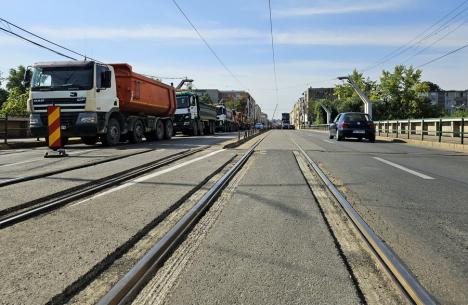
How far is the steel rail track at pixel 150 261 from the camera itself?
9.53 ft

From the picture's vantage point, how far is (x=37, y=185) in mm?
7270

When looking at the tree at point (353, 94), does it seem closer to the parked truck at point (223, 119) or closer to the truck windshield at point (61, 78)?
the parked truck at point (223, 119)

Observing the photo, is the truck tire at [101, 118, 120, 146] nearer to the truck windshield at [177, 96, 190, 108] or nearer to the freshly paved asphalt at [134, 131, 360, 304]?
the freshly paved asphalt at [134, 131, 360, 304]

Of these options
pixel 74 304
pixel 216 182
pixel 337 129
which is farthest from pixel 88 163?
pixel 337 129

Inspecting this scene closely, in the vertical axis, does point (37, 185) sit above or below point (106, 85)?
below

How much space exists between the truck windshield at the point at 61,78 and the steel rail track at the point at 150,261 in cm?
1170

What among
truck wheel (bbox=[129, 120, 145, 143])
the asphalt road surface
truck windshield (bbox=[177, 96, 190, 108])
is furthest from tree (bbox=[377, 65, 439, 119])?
the asphalt road surface

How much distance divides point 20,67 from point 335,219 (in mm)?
108530

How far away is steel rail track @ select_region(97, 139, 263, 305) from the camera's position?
9.53 feet

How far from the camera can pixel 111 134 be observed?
17516mm

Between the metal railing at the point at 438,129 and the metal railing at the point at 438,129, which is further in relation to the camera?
the metal railing at the point at 438,129

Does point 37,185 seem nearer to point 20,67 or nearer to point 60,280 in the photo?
point 60,280

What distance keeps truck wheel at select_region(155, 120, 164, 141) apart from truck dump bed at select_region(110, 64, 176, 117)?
1.49ft

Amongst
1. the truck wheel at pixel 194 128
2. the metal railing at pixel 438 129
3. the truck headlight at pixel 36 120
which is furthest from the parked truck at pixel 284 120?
the truck headlight at pixel 36 120
